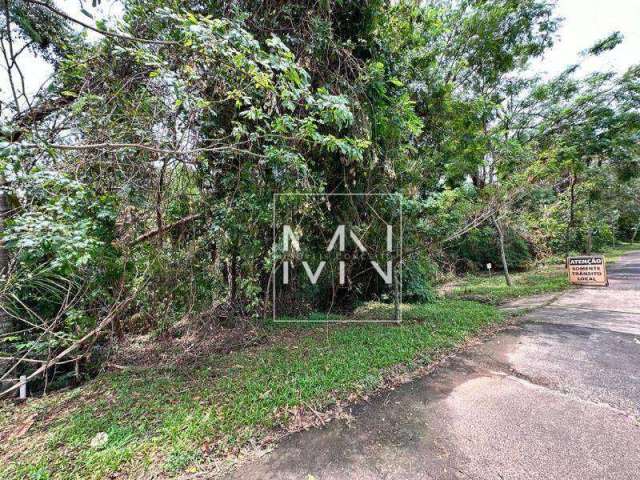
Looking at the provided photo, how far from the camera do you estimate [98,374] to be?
285 cm

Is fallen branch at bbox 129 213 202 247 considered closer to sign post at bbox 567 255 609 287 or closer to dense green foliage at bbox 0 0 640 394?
dense green foliage at bbox 0 0 640 394

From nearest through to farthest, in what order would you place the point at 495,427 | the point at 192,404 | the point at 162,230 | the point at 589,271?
the point at 495,427 < the point at 192,404 < the point at 162,230 < the point at 589,271

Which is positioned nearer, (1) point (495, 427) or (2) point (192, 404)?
(1) point (495, 427)

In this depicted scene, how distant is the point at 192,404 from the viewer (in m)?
2.14

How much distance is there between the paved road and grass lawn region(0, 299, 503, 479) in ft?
0.96

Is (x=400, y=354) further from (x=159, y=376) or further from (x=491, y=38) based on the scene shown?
(x=491, y=38)

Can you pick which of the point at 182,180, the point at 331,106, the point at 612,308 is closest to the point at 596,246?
the point at 612,308

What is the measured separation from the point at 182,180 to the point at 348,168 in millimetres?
2191

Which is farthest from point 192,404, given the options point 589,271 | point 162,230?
point 589,271

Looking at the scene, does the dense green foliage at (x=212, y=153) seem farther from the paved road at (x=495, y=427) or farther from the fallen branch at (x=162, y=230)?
the paved road at (x=495, y=427)

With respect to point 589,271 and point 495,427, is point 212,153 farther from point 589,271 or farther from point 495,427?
point 589,271

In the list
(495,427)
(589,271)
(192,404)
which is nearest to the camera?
(495,427)

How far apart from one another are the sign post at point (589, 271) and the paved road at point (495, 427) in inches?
193

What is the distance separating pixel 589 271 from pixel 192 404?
9165mm
